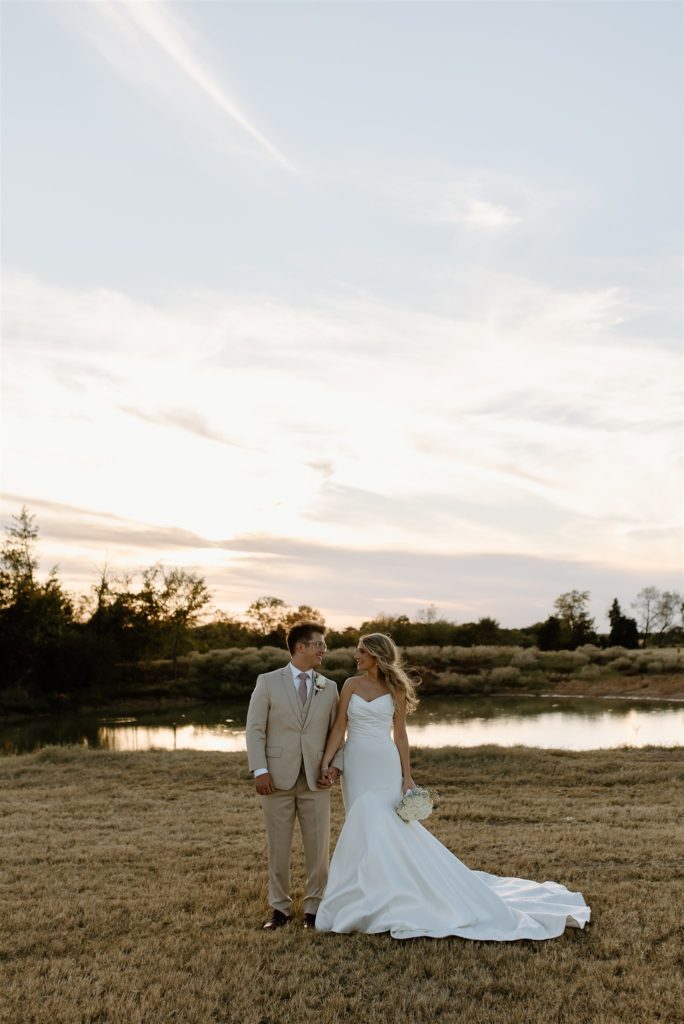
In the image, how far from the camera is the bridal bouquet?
19.1ft

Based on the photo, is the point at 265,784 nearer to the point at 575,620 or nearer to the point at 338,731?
the point at 338,731

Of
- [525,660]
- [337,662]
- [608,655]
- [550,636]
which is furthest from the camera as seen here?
[550,636]

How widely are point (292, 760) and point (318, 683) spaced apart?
0.58 metres

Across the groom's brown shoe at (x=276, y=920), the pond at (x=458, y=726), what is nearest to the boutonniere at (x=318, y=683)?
the groom's brown shoe at (x=276, y=920)

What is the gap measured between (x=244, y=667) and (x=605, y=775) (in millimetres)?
29331

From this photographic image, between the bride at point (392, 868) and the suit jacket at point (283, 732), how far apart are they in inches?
6.2

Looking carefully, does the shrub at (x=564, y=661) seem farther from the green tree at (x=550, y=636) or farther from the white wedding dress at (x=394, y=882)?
the white wedding dress at (x=394, y=882)

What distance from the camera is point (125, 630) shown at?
44281 millimetres

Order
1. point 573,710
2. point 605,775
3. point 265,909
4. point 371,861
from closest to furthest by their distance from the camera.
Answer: point 371,861, point 265,909, point 605,775, point 573,710

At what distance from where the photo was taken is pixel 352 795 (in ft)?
19.9

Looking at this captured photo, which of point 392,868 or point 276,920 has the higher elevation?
point 392,868

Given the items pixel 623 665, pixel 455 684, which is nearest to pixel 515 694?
pixel 455 684

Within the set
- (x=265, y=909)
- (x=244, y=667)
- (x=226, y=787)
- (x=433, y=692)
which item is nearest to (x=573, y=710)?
(x=433, y=692)

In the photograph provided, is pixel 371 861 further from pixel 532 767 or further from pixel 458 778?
pixel 532 767
